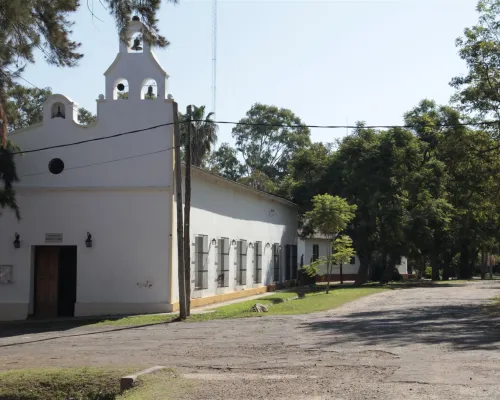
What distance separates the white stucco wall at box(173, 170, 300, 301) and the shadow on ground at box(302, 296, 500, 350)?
6.74 metres

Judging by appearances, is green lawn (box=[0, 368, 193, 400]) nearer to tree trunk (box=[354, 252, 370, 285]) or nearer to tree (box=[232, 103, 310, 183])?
tree trunk (box=[354, 252, 370, 285])

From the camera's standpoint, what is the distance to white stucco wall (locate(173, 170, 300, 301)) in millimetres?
24359

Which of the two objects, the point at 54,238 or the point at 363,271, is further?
the point at 363,271

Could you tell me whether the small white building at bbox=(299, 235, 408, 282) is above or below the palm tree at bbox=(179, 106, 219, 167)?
below

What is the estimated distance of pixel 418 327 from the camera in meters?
15.8

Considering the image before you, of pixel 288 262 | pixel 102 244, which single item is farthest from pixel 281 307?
pixel 288 262

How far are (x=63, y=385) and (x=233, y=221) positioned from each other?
18523 mm

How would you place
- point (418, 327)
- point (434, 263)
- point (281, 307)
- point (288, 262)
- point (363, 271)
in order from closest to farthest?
1. point (418, 327)
2. point (281, 307)
3. point (288, 262)
4. point (363, 271)
5. point (434, 263)

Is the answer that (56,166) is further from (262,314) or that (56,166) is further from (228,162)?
(228,162)

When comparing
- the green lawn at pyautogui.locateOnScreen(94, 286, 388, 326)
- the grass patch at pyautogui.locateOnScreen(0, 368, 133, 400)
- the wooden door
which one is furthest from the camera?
the wooden door

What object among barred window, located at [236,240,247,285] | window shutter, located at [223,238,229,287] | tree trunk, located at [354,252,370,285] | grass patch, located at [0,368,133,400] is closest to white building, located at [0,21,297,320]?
window shutter, located at [223,238,229,287]

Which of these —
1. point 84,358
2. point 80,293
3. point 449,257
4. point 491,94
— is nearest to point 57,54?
point 84,358

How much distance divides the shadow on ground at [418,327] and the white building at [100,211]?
6.53 metres

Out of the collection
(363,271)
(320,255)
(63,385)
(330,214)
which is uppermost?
(330,214)
